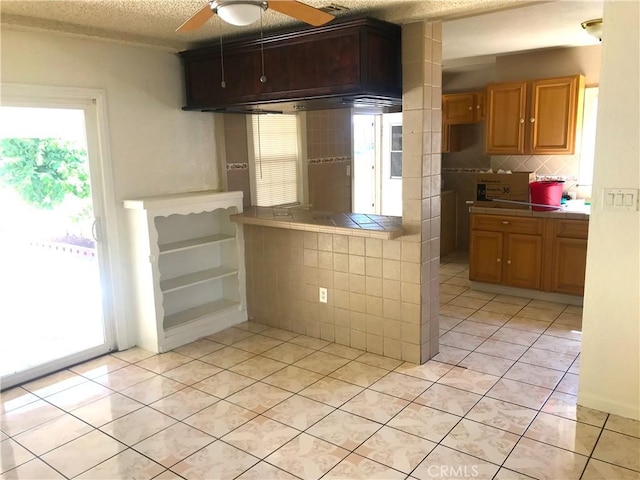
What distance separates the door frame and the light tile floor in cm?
12

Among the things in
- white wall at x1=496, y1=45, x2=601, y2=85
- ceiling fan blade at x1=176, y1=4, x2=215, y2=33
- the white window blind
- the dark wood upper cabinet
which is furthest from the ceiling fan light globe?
white wall at x1=496, y1=45, x2=601, y2=85

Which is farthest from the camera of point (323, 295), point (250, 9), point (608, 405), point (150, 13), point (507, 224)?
point (507, 224)

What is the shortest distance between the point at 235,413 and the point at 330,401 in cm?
53

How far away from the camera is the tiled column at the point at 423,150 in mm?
3102

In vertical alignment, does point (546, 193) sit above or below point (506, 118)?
below

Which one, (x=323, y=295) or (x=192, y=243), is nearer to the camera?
(x=323, y=295)

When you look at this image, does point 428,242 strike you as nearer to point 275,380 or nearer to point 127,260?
Result: point 275,380

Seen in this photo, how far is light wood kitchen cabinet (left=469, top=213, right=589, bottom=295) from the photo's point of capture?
4.40m

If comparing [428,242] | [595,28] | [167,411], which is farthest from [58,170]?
[595,28]

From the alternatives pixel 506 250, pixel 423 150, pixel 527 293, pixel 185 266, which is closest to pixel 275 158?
pixel 185 266

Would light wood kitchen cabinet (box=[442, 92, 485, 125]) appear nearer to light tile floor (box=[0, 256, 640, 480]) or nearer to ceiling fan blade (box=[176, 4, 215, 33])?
light tile floor (box=[0, 256, 640, 480])

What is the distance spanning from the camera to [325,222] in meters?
3.59

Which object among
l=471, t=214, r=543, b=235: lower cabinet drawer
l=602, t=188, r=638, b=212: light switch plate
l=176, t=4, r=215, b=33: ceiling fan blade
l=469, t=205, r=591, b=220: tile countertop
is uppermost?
l=176, t=4, r=215, b=33: ceiling fan blade

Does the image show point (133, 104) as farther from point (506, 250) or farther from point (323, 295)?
point (506, 250)
